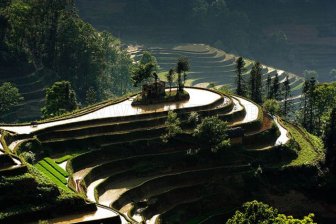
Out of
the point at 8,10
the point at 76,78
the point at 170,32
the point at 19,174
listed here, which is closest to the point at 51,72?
the point at 76,78

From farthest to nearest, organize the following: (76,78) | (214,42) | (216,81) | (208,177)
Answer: (214,42) < (216,81) < (76,78) < (208,177)

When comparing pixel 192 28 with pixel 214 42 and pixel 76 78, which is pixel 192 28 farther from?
pixel 76 78

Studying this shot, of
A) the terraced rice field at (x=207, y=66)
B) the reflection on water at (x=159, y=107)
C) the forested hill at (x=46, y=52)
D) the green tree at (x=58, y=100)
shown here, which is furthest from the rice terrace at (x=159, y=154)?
the terraced rice field at (x=207, y=66)

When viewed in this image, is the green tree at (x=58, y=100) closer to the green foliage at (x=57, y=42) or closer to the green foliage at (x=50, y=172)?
the green foliage at (x=50, y=172)

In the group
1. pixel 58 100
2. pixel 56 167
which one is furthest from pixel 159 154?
pixel 58 100

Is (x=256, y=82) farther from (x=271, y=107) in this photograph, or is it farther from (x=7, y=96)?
(x=7, y=96)
